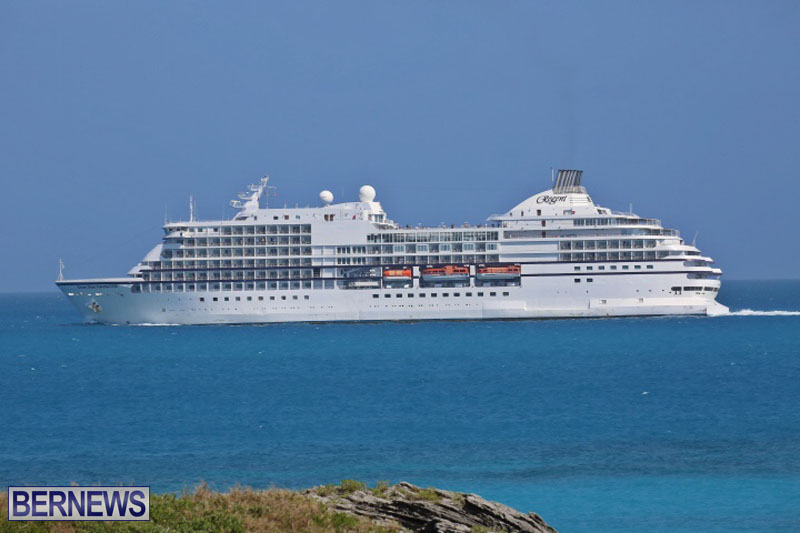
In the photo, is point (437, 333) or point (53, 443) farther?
point (437, 333)

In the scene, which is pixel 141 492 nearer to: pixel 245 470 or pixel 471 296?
pixel 245 470

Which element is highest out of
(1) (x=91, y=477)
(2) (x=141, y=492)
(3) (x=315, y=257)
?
(3) (x=315, y=257)

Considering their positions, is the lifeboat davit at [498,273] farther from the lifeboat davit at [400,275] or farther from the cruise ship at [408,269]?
the lifeboat davit at [400,275]

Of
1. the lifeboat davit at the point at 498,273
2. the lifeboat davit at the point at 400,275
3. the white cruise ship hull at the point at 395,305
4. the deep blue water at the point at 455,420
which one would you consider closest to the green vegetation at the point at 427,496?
the deep blue water at the point at 455,420

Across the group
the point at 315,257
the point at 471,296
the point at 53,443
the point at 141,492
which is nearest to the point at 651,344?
the point at 471,296

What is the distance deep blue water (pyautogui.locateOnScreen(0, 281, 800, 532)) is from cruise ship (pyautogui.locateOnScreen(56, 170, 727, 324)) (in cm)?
1166

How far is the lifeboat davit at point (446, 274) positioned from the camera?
3189 inches

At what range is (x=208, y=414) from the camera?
37.6 metres

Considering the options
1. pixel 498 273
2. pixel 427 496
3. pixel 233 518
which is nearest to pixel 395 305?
pixel 498 273

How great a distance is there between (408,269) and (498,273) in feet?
21.3

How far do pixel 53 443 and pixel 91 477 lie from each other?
235 inches

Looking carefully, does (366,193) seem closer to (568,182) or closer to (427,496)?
(568,182)

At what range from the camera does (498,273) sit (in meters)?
80.2

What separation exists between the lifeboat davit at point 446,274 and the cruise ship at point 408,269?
95 millimetres
